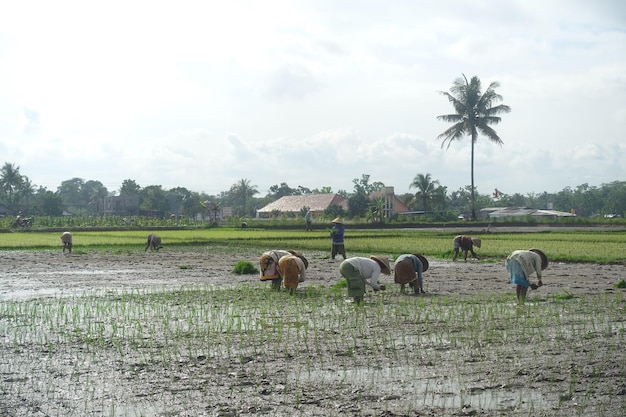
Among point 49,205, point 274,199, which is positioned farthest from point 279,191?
point 49,205

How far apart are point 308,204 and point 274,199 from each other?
3417 centimetres

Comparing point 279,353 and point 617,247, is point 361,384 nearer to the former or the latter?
point 279,353

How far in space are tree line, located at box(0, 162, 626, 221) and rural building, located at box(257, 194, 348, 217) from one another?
2.51m

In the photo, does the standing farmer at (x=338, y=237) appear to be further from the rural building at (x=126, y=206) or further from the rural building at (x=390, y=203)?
the rural building at (x=126, y=206)

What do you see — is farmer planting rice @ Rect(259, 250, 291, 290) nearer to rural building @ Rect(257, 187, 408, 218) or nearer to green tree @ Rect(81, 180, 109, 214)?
rural building @ Rect(257, 187, 408, 218)

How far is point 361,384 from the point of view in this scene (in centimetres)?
642

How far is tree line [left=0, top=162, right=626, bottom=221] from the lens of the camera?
80.8 metres

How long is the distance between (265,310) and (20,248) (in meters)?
23.7

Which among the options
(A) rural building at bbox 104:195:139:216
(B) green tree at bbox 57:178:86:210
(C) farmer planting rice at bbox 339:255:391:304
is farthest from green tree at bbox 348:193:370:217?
(B) green tree at bbox 57:178:86:210

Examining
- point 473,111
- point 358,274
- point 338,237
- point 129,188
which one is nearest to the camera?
point 358,274

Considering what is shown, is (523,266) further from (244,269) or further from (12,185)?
(12,185)

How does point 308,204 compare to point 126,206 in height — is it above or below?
below

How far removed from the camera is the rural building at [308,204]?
8716 centimetres

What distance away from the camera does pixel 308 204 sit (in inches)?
3551
